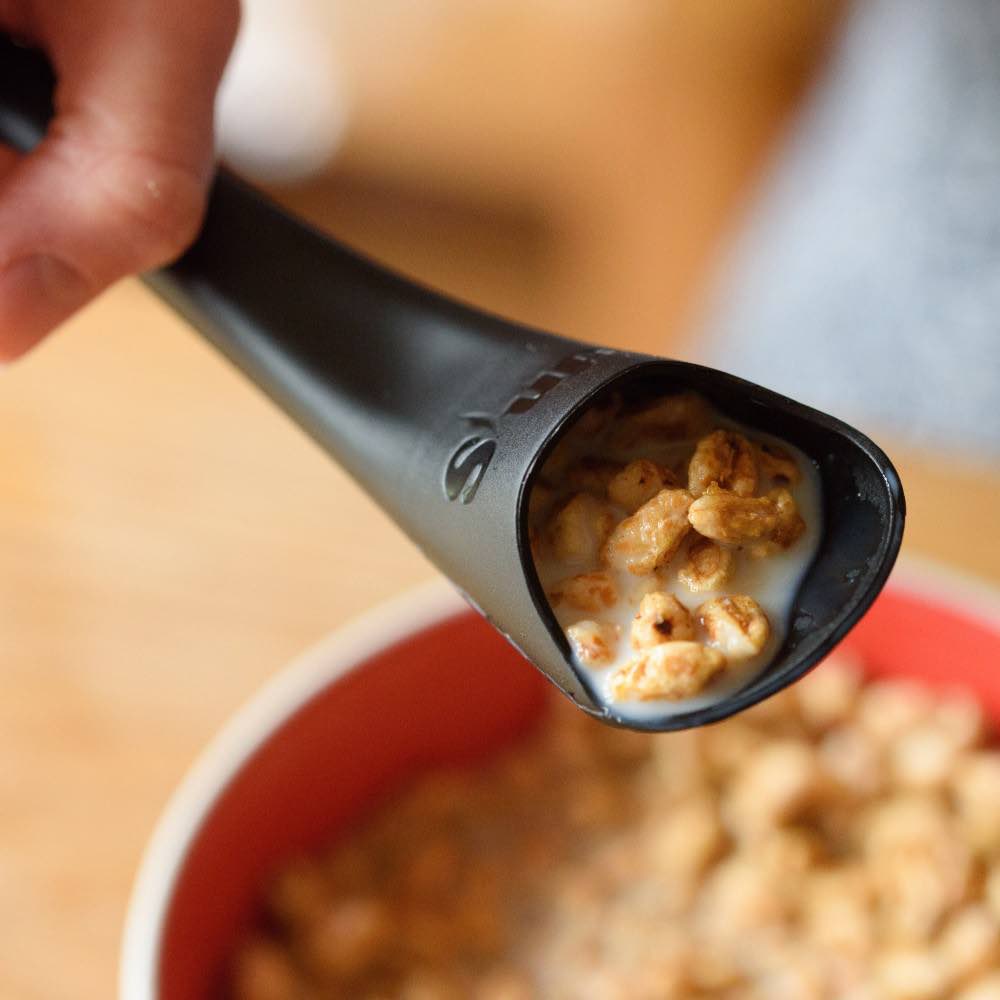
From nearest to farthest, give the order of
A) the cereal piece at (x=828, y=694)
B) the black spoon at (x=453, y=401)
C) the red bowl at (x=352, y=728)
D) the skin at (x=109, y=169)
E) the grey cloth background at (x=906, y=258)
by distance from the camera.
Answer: the black spoon at (x=453, y=401), the skin at (x=109, y=169), the red bowl at (x=352, y=728), the cereal piece at (x=828, y=694), the grey cloth background at (x=906, y=258)

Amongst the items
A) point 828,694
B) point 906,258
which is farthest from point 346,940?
point 906,258

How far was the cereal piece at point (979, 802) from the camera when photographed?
653mm

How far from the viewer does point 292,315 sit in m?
0.46

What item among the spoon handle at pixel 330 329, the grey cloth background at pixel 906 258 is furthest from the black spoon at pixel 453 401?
the grey cloth background at pixel 906 258

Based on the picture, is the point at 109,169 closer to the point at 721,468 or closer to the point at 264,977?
the point at 721,468

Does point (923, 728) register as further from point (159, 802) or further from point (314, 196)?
point (314, 196)

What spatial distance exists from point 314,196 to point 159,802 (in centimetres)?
147

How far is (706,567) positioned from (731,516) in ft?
0.09

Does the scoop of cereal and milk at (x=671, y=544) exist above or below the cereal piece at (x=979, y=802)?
above

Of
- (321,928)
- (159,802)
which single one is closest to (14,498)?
(159,802)

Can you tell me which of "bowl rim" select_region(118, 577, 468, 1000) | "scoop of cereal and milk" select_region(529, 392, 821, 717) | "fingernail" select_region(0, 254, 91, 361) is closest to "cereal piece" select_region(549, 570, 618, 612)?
"scoop of cereal and milk" select_region(529, 392, 821, 717)

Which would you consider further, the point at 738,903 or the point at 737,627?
the point at 738,903

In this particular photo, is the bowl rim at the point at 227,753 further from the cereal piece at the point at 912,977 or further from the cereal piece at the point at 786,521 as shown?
the cereal piece at the point at 912,977

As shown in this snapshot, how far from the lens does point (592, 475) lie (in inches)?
17.2
